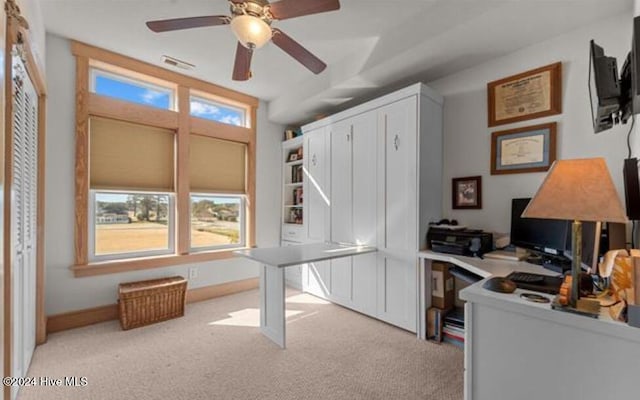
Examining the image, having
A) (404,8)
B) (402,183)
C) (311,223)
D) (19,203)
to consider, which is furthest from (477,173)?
(19,203)

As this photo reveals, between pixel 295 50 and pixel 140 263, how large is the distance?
278 centimetres

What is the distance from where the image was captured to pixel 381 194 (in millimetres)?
2900

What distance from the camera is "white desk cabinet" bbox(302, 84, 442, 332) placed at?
2.62 meters

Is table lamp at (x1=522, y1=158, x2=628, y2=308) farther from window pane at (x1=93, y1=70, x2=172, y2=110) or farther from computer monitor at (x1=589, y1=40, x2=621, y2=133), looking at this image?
window pane at (x1=93, y1=70, x2=172, y2=110)

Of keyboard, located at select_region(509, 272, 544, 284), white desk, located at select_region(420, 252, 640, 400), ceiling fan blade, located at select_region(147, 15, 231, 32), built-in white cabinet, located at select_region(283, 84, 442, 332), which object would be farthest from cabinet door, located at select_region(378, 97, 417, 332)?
ceiling fan blade, located at select_region(147, 15, 231, 32)

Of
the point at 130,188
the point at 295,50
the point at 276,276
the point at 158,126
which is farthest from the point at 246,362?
the point at 158,126

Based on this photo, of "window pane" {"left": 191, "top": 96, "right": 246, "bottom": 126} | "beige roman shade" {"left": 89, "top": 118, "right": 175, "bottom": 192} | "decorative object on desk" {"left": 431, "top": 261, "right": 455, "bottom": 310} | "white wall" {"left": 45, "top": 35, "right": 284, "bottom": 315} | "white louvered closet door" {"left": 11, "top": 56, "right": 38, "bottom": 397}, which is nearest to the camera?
"white louvered closet door" {"left": 11, "top": 56, "right": 38, "bottom": 397}

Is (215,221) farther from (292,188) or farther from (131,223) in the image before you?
(292,188)

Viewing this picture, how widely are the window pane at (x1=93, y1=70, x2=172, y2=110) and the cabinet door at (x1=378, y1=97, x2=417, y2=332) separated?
260 centimetres

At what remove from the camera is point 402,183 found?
8.89 feet

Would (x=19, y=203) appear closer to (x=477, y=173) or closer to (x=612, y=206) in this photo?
(x=612, y=206)

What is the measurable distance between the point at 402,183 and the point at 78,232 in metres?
3.23

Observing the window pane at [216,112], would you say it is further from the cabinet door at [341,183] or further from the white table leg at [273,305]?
the white table leg at [273,305]

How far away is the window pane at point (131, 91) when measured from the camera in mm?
3012
